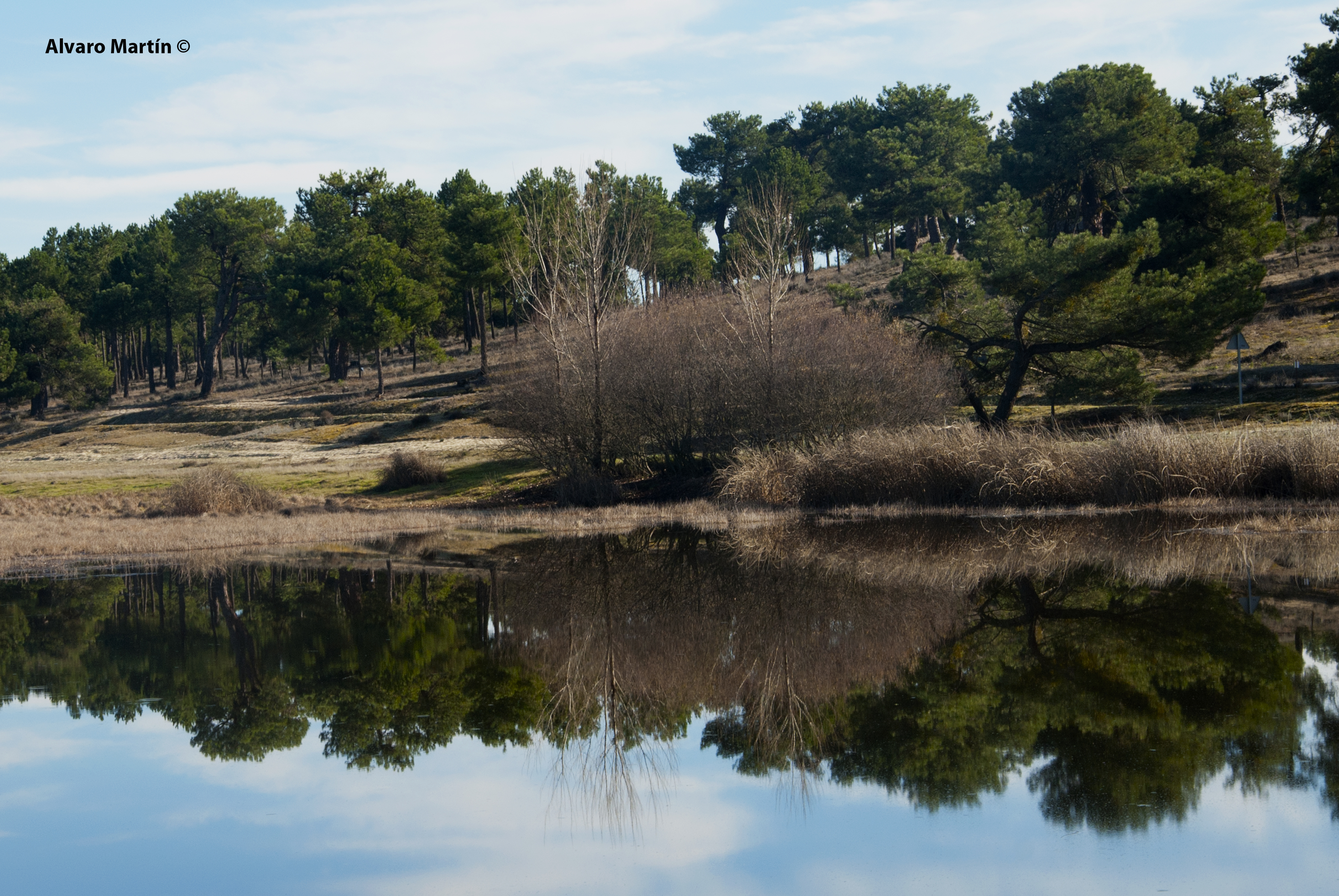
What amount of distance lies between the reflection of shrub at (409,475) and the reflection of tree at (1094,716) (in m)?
28.0

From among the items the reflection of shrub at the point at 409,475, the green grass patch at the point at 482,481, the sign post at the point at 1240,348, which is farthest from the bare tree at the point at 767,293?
the sign post at the point at 1240,348

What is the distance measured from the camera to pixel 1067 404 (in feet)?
140

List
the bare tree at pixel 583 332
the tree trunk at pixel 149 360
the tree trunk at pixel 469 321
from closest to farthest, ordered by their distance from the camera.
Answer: the bare tree at pixel 583 332
the tree trunk at pixel 469 321
the tree trunk at pixel 149 360

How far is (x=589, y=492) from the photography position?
30.5 m

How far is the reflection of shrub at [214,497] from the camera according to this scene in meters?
29.1

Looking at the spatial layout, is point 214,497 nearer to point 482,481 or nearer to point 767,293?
point 482,481

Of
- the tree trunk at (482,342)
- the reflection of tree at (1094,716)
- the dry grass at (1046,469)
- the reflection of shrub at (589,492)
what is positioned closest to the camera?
the reflection of tree at (1094,716)

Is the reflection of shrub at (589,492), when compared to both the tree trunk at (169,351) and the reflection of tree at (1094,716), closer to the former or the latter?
the reflection of tree at (1094,716)

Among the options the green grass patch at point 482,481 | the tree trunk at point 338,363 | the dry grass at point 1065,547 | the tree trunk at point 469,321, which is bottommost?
the green grass patch at point 482,481

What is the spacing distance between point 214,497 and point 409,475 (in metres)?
8.58

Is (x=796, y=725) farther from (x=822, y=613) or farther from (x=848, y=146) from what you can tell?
(x=848, y=146)

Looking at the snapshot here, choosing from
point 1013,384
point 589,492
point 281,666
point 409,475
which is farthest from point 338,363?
point 281,666

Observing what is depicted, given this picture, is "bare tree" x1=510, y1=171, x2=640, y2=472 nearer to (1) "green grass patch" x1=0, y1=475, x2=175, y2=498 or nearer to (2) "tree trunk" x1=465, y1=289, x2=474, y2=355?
(1) "green grass patch" x1=0, y1=475, x2=175, y2=498

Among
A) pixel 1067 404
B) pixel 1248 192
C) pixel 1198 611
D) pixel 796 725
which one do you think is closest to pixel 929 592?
pixel 1198 611
